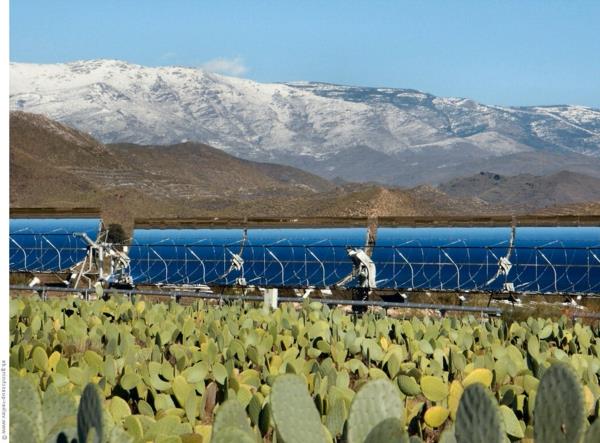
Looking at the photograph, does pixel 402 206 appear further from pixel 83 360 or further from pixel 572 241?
pixel 83 360

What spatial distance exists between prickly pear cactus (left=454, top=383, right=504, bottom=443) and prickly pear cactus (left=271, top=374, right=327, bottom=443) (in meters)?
1.01

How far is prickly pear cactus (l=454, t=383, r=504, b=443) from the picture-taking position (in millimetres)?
4133

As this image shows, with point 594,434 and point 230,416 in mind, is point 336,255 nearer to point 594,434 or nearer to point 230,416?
point 230,416

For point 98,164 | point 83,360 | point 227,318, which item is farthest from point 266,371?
point 98,164

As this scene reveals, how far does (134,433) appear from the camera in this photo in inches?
222

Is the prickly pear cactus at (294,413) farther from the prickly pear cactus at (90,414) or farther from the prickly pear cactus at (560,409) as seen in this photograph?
the prickly pear cactus at (560,409)

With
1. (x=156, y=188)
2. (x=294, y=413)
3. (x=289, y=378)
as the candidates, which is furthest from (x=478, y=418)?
(x=156, y=188)

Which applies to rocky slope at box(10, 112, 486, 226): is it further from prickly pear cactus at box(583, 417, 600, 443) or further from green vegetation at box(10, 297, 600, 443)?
prickly pear cactus at box(583, 417, 600, 443)

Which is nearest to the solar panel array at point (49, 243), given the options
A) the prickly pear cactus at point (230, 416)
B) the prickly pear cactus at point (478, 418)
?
the prickly pear cactus at point (230, 416)

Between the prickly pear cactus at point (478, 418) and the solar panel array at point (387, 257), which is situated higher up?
the prickly pear cactus at point (478, 418)

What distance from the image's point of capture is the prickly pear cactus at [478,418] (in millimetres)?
4133

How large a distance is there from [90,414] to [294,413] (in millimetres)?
1054

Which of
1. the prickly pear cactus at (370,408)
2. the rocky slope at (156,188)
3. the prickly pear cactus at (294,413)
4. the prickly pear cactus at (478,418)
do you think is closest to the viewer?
the prickly pear cactus at (478,418)

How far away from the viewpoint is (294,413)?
5102mm
